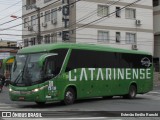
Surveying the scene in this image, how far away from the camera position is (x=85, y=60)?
2284cm

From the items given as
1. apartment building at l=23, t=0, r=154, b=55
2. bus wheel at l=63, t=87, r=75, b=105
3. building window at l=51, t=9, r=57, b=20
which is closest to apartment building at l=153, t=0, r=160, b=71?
apartment building at l=23, t=0, r=154, b=55

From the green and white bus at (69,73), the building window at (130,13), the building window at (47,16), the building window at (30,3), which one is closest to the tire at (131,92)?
the green and white bus at (69,73)

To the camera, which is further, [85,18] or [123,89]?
[85,18]

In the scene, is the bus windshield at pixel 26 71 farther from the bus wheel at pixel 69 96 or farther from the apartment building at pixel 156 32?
the apartment building at pixel 156 32

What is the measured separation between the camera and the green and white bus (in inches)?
803

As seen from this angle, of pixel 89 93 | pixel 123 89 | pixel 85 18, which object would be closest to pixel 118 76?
pixel 123 89

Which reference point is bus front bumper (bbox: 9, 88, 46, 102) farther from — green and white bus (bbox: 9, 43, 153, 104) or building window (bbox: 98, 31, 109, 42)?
building window (bbox: 98, 31, 109, 42)

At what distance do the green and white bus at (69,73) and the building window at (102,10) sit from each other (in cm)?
3044

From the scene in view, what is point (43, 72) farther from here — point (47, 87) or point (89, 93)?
point (89, 93)

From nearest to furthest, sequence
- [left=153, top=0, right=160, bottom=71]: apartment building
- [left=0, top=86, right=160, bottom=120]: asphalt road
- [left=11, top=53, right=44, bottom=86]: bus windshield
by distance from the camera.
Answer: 1. [left=0, top=86, right=160, bottom=120]: asphalt road
2. [left=11, top=53, right=44, bottom=86]: bus windshield
3. [left=153, top=0, right=160, bottom=71]: apartment building

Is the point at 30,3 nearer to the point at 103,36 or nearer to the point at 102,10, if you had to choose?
the point at 102,10

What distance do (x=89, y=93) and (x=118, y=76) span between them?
3.00 metres

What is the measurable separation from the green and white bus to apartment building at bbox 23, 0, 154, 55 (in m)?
27.0

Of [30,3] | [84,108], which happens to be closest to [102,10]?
[30,3]
